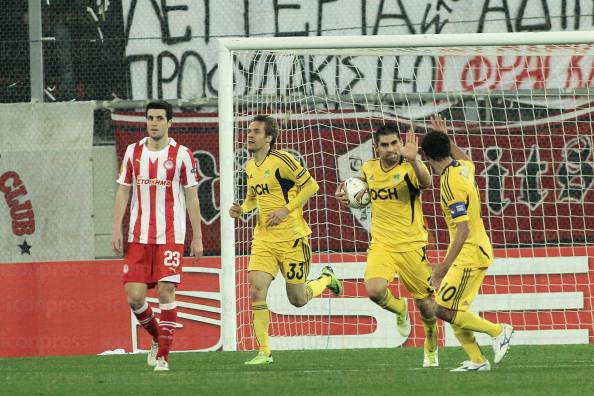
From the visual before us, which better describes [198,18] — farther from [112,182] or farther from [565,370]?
[565,370]

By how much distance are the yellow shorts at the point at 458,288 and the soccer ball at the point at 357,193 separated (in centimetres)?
149

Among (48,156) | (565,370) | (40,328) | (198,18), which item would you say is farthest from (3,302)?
(565,370)

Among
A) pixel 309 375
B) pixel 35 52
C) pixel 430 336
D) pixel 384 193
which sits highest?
pixel 35 52

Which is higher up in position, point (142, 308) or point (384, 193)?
point (384, 193)

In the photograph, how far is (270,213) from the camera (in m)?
10.6

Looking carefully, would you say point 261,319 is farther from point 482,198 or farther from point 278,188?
point 482,198

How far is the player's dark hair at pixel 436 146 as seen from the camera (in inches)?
348

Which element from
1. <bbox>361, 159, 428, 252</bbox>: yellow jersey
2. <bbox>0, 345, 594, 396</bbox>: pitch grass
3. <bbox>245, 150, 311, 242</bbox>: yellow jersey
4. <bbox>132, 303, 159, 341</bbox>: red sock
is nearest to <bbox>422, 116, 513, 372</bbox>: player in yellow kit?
<bbox>0, 345, 594, 396</bbox>: pitch grass

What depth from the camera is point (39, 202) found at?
14.2 meters

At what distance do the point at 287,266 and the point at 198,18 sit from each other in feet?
21.9

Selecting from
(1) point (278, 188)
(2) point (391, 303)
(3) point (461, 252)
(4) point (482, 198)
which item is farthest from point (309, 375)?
(4) point (482, 198)

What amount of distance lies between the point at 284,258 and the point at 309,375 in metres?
2.04

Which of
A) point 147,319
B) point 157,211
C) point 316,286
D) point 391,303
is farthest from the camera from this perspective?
point 316,286

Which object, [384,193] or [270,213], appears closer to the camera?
[384,193]
